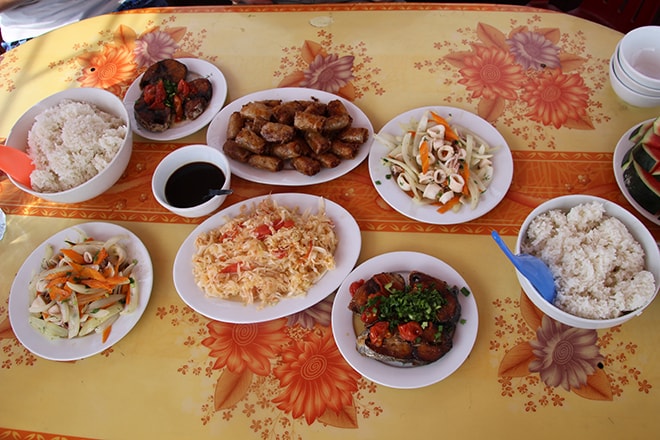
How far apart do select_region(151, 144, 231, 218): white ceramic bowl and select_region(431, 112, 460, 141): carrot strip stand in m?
1.00

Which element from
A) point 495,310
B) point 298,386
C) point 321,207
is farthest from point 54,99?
point 495,310

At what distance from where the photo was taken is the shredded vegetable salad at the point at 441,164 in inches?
77.2

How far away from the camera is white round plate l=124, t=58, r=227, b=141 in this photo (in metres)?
2.36

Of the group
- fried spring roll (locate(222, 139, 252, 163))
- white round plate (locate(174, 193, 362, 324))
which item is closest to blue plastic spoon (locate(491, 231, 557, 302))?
white round plate (locate(174, 193, 362, 324))

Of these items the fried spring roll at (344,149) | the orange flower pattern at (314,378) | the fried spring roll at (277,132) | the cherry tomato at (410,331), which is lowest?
the orange flower pattern at (314,378)

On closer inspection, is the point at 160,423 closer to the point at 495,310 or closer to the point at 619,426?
the point at 495,310

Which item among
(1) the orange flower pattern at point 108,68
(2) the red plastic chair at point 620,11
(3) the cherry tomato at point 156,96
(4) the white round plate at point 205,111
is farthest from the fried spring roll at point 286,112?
(2) the red plastic chair at point 620,11

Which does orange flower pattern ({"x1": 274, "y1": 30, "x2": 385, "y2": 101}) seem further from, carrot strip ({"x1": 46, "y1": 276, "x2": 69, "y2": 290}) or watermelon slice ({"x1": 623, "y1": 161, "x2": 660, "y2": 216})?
carrot strip ({"x1": 46, "y1": 276, "x2": 69, "y2": 290})

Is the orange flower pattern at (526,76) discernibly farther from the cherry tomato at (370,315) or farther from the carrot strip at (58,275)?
the carrot strip at (58,275)

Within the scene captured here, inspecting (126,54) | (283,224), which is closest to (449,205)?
(283,224)

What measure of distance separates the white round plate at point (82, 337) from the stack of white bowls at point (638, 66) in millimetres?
2385

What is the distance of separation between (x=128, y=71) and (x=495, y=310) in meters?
2.44

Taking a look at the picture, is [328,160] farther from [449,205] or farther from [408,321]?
[408,321]

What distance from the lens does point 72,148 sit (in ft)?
7.01
